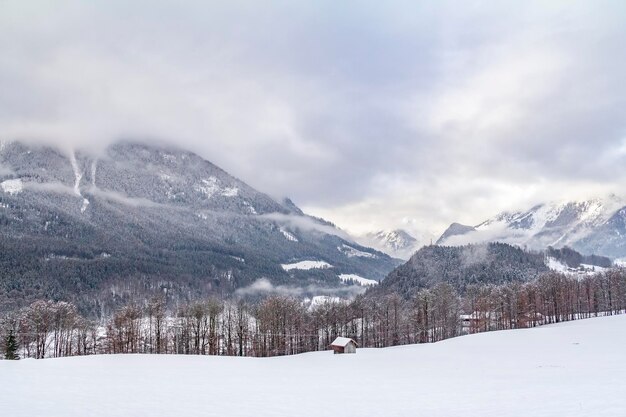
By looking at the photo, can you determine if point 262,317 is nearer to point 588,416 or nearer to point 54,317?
point 54,317

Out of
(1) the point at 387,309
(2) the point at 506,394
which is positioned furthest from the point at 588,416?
(1) the point at 387,309

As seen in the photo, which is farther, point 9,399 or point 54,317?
point 54,317

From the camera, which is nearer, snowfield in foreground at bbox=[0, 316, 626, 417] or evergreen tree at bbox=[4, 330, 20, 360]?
snowfield in foreground at bbox=[0, 316, 626, 417]

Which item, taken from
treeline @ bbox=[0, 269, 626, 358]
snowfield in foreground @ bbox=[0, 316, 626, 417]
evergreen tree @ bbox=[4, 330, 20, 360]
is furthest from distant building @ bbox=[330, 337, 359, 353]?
evergreen tree @ bbox=[4, 330, 20, 360]

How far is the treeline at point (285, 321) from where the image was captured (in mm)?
99562

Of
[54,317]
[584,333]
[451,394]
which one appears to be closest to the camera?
[451,394]

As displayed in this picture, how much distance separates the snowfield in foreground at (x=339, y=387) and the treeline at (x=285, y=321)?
4015 centimetres

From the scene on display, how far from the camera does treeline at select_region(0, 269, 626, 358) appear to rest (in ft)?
327

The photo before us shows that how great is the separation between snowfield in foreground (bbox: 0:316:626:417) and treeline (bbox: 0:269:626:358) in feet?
132

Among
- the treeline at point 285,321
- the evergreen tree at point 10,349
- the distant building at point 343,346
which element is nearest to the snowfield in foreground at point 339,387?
the evergreen tree at point 10,349

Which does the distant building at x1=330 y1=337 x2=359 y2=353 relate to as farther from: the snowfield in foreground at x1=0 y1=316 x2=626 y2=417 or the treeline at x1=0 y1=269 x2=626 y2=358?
the snowfield in foreground at x1=0 y1=316 x2=626 y2=417

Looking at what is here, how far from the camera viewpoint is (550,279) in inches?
5807

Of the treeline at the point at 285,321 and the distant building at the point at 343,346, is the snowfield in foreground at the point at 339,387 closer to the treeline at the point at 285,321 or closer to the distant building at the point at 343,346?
the distant building at the point at 343,346

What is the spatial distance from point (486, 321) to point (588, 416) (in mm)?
111681
